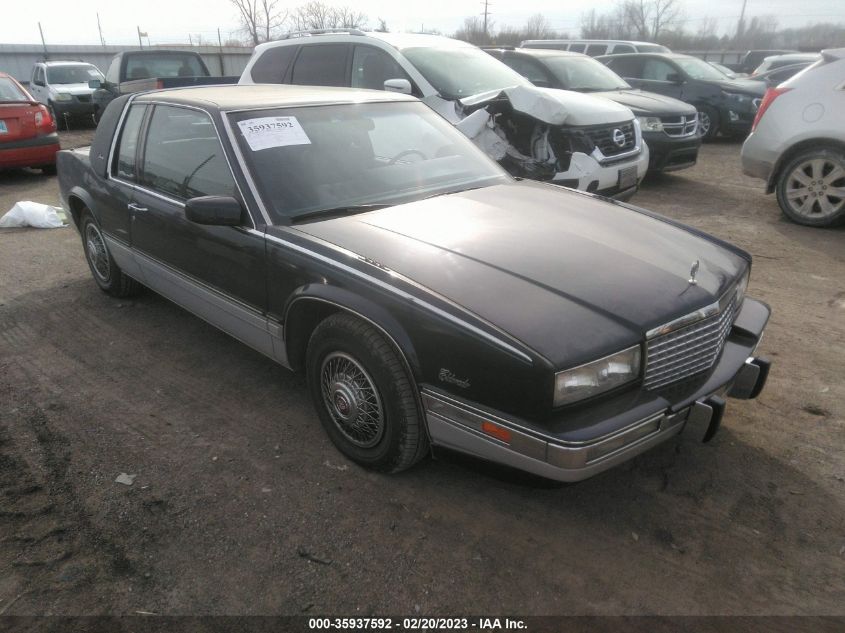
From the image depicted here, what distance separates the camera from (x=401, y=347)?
2.49 meters

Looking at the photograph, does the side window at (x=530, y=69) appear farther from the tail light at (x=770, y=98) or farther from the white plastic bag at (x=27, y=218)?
the white plastic bag at (x=27, y=218)

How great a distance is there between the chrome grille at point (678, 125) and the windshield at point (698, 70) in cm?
403

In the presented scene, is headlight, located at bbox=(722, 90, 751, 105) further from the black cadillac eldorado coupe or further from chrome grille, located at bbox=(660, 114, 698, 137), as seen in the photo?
the black cadillac eldorado coupe

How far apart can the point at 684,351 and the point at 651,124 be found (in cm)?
679

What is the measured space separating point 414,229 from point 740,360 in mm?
1565

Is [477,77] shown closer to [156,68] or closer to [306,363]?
[306,363]

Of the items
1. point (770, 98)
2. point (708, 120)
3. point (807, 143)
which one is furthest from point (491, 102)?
point (708, 120)

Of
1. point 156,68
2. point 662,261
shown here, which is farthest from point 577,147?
point 156,68

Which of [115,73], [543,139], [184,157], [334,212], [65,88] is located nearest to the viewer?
[334,212]

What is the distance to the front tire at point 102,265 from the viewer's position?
4.88 m

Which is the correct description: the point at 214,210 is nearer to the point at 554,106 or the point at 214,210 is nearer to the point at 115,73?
the point at 554,106

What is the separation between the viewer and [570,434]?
85.5 inches

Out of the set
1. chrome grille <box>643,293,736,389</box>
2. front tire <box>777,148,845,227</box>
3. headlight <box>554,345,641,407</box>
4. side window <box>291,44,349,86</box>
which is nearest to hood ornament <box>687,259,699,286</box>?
chrome grille <box>643,293,736,389</box>

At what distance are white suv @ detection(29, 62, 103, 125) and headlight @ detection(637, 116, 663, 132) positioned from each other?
12466 mm
